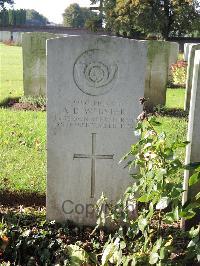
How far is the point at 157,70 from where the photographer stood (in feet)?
34.3

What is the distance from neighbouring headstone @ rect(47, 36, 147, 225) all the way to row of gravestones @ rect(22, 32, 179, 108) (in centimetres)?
654

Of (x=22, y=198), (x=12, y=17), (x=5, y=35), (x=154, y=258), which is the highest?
(x=12, y=17)

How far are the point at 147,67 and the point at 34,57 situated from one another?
114 inches

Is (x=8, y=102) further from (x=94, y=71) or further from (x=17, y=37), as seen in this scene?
(x=17, y=37)

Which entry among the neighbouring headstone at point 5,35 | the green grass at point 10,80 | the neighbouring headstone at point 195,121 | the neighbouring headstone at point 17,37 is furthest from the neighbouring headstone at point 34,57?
the neighbouring headstone at point 5,35

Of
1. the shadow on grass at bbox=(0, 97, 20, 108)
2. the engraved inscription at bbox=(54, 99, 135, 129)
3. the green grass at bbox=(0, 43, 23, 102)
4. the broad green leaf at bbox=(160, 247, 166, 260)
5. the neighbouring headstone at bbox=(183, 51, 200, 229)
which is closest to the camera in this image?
the broad green leaf at bbox=(160, 247, 166, 260)

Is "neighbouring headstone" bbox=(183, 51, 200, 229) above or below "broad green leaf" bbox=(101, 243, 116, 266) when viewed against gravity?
above

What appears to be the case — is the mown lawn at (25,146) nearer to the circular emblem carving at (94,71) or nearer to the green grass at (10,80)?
the circular emblem carving at (94,71)

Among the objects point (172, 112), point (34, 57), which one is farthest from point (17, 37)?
point (172, 112)

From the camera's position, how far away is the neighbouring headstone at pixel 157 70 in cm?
1041

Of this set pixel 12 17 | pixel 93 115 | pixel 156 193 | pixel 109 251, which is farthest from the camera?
pixel 12 17

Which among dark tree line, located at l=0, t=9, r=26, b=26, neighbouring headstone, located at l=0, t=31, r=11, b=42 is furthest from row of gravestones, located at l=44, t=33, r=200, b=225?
dark tree line, located at l=0, t=9, r=26, b=26

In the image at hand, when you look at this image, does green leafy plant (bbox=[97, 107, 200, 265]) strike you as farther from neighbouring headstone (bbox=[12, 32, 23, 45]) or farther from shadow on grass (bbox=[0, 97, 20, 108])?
neighbouring headstone (bbox=[12, 32, 23, 45])

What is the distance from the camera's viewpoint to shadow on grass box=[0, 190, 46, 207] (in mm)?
4906
